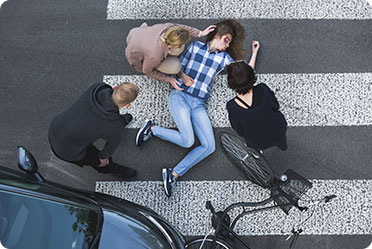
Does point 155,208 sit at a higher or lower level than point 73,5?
lower

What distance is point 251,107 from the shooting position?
3.25 meters

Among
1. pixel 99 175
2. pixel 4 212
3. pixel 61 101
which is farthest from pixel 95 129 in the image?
pixel 61 101

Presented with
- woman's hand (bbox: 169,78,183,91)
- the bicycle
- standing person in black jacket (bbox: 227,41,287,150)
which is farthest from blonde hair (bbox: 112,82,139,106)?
the bicycle

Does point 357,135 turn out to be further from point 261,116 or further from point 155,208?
point 155,208

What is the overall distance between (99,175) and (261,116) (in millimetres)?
2256

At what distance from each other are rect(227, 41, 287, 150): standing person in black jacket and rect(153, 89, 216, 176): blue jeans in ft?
2.60

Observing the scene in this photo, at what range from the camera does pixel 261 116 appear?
320 centimetres

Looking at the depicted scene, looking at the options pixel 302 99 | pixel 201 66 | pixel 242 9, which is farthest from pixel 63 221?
pixel 242 9

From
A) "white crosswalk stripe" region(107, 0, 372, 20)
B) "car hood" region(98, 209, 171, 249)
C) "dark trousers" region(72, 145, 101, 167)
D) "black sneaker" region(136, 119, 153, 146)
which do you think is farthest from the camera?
"white crosswalk stripe" region(107, 0, 372, 20)

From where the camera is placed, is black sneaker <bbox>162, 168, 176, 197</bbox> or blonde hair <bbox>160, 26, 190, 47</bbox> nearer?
blonde hair <bbox>160, 26, 190, 47</bbox>

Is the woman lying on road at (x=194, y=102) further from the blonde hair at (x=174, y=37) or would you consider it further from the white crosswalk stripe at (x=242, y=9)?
the white crosswalk stripe at (x=242, y=9)

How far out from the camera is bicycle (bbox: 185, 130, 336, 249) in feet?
11.0

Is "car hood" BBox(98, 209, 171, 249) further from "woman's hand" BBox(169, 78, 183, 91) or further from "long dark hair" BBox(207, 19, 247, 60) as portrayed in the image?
"long dark hair" BBox(207, 19, 247, 60)

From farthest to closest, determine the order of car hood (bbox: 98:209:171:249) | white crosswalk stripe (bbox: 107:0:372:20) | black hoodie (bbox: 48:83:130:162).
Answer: white crosswalk stripe (bbox: 107:0:372:20)
car hood (bbox: 98:209:171:249)
black hoodie (bbox: 48:83:130:162)
